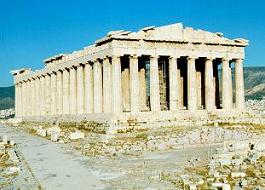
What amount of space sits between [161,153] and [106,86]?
19773 millimetres

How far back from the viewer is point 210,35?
60062 mm

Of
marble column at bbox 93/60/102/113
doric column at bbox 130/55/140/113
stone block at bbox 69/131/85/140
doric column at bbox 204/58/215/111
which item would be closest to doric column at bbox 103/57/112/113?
marble column at bbox 93/60/102/113

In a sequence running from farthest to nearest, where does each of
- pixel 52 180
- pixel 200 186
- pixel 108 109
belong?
pixel 108 109, pixel 52 180, pixel 200 186

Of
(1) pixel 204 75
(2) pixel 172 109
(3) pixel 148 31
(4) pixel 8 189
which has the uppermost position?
(3) pixel 148 31

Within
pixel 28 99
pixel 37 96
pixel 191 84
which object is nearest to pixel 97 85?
pixel 191 84

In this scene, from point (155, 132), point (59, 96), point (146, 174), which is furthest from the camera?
point (59, 96)

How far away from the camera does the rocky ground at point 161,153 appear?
952 inches

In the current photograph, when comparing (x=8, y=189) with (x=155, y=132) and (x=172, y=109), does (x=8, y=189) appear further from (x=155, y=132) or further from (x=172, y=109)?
(x=172, y=109)

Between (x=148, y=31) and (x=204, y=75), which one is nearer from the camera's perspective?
(x=148, y=31)

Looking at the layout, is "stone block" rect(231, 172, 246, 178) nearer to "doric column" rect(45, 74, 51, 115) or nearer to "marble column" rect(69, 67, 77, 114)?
"marble column" rect(69, 67, 77, 114)

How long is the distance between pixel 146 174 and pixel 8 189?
7.64m

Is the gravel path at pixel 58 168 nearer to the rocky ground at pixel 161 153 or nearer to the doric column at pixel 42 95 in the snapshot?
the rocky ground at pixel 161 153

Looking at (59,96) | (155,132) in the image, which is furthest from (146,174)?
(59,96)

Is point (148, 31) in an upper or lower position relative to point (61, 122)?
upper
